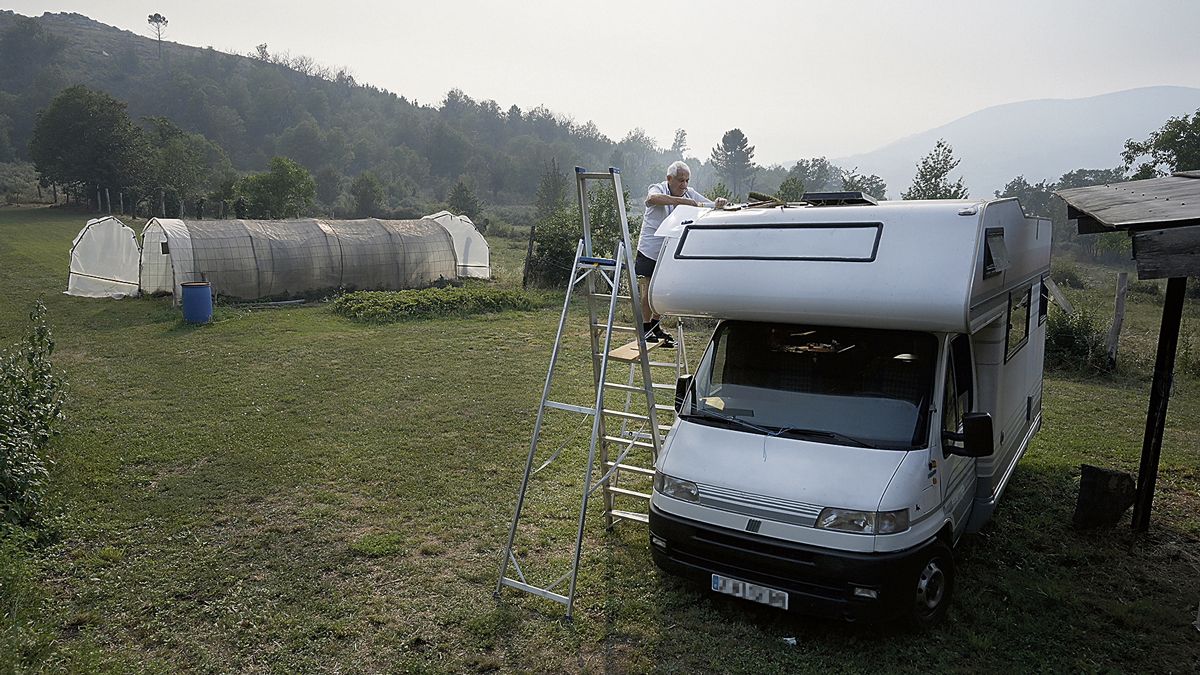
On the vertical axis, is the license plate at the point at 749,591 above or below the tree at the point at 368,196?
below

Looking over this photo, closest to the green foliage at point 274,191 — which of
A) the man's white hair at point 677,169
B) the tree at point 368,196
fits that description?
the tree at point 368,196

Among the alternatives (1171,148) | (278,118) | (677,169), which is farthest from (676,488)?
(278,118)

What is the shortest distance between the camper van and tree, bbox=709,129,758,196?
416ft

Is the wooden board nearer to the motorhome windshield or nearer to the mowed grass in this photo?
the motorhome windshield

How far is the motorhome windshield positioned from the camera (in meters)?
4.82

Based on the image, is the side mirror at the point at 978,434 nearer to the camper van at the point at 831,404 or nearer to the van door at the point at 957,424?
the camper van at the point at 831,404

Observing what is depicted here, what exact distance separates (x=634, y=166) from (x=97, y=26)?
125 meters

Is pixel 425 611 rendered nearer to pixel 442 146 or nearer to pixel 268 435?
pixel 268 435

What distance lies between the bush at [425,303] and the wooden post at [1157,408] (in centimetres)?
1432

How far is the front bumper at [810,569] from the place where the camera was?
4242mm

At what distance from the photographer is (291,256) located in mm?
19438

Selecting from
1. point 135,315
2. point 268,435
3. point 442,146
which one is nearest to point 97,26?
point 442,146

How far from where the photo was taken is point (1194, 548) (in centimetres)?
639

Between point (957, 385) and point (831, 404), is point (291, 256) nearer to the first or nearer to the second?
point (831, 404)
